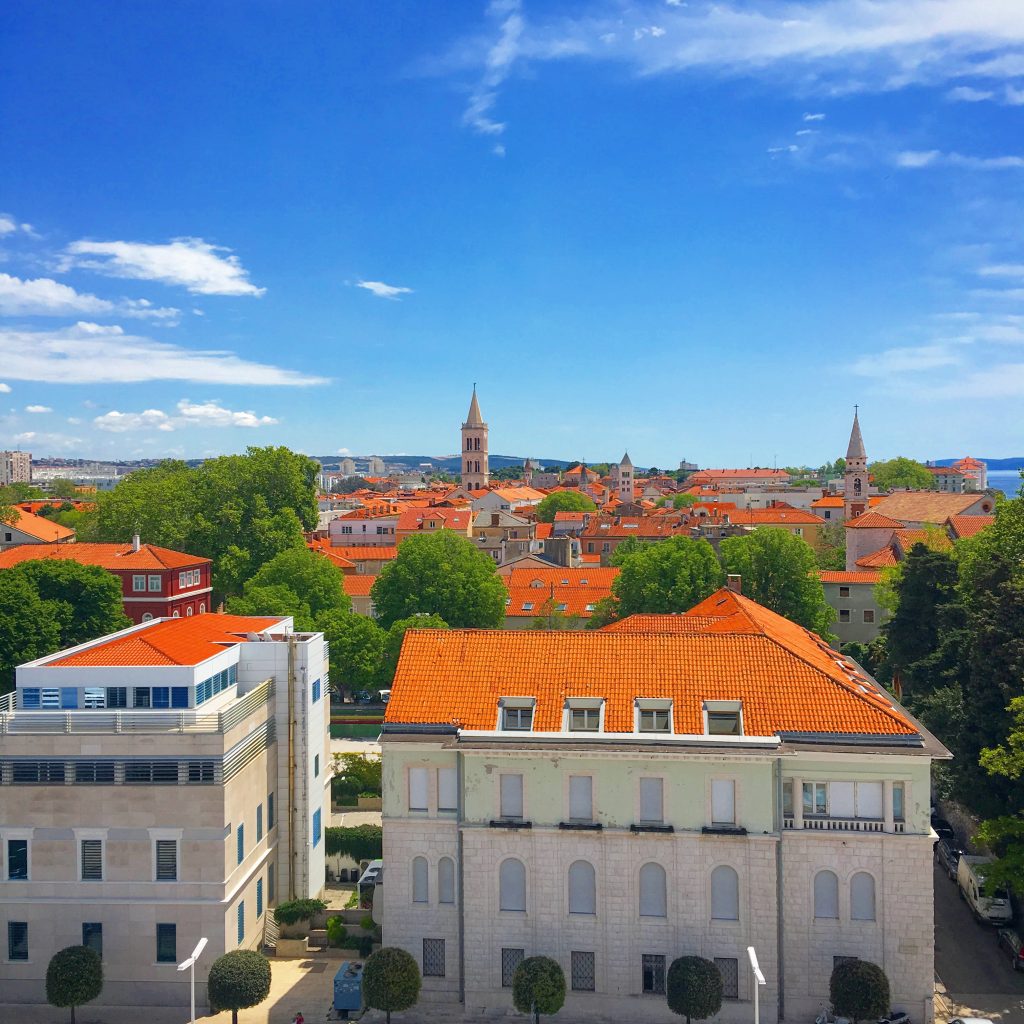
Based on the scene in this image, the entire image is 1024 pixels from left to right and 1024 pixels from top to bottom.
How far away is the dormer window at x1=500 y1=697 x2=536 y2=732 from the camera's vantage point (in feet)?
93.6

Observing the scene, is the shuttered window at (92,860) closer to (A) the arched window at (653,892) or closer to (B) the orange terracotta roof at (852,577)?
(A) the arched window at (653,892)

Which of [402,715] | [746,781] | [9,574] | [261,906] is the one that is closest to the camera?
[746,781]

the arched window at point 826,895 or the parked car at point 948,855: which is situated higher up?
the arched window at point 826,895

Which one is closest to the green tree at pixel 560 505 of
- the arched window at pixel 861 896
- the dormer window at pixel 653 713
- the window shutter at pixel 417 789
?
the dormer window at pixel 653 713

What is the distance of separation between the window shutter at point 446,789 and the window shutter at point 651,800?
5227mm

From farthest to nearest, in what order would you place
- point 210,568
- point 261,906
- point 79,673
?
point 210,568 → point 261,906 → point 79,673

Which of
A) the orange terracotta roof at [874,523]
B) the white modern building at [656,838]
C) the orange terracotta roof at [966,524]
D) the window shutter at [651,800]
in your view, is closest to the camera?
the white modern building at [656,838]

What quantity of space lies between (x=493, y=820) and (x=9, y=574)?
130 ft

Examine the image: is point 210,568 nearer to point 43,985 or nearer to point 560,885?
point 43,985

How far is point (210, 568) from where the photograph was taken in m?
85.0

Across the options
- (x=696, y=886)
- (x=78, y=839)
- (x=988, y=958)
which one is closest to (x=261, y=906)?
(x=78, y=839)

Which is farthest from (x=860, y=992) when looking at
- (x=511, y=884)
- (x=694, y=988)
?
(x=511, y=884)

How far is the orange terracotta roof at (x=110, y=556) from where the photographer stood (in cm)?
7288

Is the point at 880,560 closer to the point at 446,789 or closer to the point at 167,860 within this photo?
the point at 446,789
